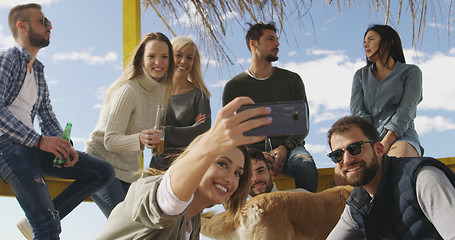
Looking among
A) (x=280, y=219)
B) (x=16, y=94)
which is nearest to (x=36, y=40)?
(x=16, y=94)

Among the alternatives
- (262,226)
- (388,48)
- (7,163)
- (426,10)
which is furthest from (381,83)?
(7,163)

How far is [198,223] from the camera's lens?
1.94 metres

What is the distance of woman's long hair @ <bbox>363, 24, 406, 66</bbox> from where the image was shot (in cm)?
359

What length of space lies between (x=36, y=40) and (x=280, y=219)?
1.73 m

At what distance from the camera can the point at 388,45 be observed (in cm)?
361

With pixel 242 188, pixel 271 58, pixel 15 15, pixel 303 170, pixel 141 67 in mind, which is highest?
pixel 15 15

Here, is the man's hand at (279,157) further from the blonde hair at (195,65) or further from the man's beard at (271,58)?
the man's beard at (271,58)

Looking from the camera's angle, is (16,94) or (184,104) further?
(184,104)

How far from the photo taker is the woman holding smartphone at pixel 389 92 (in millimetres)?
3352

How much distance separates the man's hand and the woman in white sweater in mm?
930

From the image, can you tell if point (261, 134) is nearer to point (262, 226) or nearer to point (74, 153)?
point (262, 226)

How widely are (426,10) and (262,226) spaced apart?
7.73 ft

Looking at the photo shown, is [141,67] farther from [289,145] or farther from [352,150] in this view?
[352,150]

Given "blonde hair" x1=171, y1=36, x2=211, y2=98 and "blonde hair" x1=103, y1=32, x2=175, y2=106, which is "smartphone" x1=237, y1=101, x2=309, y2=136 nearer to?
"blonde hair" x1=103, y1=32, x2=175, y2=106
